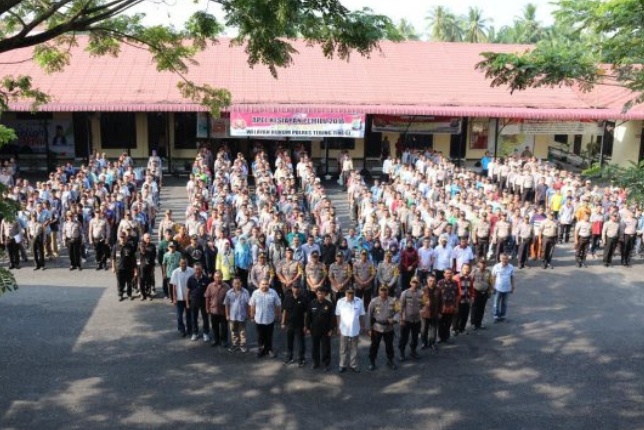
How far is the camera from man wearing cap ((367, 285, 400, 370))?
31.9 ft

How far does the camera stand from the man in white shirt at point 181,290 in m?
10.7

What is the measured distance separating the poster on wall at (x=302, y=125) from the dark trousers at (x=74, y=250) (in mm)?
9874

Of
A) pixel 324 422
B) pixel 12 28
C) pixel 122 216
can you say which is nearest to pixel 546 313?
pixel 324 422

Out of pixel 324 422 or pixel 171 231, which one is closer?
pixel 324 422

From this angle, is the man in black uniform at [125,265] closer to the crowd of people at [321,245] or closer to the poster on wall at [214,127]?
the crowd of people at [321,245]

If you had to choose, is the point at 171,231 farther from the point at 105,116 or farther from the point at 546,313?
the point at 105,116

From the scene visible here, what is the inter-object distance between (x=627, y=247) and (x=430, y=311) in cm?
720

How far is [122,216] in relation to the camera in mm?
15234

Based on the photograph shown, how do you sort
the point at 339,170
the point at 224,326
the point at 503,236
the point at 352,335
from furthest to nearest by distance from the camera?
the point at 339,170
the point at 503,236
the point at 224,326
the point at 352,335

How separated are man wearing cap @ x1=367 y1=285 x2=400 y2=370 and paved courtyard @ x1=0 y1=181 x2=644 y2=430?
392 millimetres

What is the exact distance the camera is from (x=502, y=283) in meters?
11.5

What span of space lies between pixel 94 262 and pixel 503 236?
9.04m

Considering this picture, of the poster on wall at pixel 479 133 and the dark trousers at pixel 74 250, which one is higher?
the poster on wall at pixel 479 133

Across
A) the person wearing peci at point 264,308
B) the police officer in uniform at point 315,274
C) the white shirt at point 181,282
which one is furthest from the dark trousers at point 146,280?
the police officer in uniform at point 315,274
